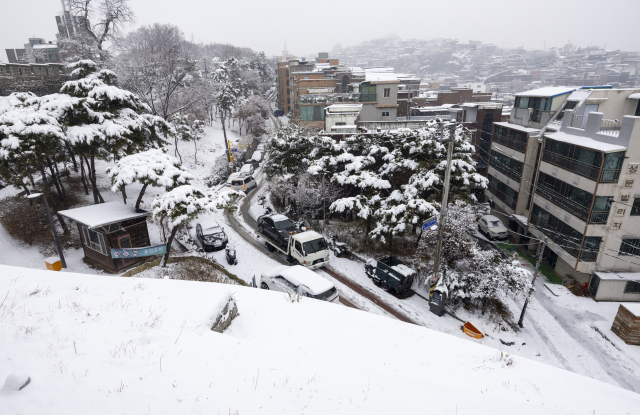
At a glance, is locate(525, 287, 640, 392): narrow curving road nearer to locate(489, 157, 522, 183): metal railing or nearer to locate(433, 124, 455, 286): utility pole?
locate(433, 124, 455, 286): utility pole

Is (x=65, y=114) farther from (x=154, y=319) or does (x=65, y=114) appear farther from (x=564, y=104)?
(x=564, y=104)

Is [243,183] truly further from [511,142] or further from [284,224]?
[511,142]

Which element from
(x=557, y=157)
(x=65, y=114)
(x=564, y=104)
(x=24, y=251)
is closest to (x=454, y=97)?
(x=564, y=104)

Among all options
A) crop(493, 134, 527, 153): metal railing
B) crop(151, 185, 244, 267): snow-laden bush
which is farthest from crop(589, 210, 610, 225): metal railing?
crop(151, 185, 244, 267): snow-laden bush

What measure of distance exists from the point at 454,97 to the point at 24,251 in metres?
64.6

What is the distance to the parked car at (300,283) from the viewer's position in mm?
12539

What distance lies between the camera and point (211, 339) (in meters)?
5.96

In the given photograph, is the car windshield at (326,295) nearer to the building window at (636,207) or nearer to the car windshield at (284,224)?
the car windshield at (284,224)

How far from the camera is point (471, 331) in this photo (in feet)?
45.5

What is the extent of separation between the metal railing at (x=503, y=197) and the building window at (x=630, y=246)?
819cm

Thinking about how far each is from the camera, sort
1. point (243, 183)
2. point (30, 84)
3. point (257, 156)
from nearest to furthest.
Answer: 1. point (30, 84)
2. point (243, 183)
3. point (257, 156)

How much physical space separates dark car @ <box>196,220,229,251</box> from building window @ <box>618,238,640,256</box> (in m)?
22.8

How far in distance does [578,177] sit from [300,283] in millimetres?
17375

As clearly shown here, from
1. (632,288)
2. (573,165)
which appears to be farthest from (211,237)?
(632,288)
